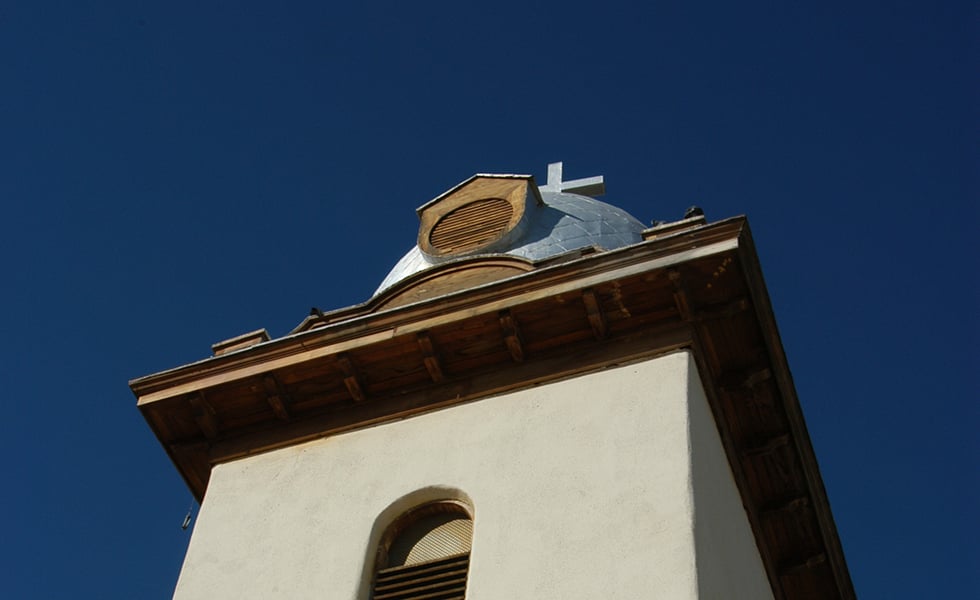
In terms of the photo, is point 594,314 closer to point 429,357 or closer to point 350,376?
point 429,357

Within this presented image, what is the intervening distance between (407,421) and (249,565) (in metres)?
1.98

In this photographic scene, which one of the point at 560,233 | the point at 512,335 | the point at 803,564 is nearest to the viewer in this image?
the point at 512,335

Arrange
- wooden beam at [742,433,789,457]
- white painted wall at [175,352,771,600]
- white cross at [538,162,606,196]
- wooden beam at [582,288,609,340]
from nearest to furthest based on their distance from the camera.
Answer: white painted wall at [175,352,771,600] < wooden beam at [582,288,609,340] < wooden beam at [742,433,789,457] < white cross at [538,162,606,196]

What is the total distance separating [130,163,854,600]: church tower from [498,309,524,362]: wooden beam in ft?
0.18

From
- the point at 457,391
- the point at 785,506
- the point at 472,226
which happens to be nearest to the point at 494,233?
the point at 472,226

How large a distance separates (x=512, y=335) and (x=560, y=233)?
101 inches

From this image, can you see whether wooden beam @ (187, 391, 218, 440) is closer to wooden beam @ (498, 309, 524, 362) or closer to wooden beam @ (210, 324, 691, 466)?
wooden beam @ (210, 324, 691, 466)

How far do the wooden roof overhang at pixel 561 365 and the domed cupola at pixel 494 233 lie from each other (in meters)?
1.02

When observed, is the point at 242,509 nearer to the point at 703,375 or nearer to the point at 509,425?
the point at 509,425

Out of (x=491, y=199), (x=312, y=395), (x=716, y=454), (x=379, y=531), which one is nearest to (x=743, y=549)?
(x=716, y=454)

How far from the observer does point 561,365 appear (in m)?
14.4

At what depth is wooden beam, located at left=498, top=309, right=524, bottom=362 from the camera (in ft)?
47.5

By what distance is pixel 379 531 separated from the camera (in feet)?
44.3

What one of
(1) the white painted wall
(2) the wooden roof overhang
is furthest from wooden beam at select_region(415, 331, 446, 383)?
(1) the white painted wall
